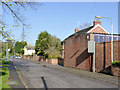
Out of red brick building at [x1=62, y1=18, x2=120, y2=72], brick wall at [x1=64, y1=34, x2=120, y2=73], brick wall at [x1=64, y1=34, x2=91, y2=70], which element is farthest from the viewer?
brick wall at [x1=64, y1=34, x2=91, y2=70]

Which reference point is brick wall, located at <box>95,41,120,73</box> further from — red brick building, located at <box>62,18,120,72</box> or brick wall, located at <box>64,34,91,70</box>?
brick wall, located at <box>64,34,91,70</box>

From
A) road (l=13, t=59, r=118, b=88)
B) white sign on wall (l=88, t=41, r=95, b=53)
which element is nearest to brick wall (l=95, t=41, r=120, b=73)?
white sign on wall (l=88, t=41, r=95, b=53)

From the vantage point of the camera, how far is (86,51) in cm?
2236

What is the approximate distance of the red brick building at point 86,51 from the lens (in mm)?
18353

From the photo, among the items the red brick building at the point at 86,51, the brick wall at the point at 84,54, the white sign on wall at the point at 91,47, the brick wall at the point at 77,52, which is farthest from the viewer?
the brick wall at the point at 77,52

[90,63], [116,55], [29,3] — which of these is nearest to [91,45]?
[90,63]

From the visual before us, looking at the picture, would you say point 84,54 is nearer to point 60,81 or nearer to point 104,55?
point 104,55

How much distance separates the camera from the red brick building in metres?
18.4

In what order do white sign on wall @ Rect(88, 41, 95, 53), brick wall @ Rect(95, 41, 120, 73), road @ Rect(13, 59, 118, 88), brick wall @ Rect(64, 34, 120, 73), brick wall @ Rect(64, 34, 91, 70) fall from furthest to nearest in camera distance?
brick wall @ Rect(64, 34, 91, 70) → white sign on wall @ Rect(88, 41, 95, 53) → brick wall @ Rect(64, 34, 120, 73) → brick wall @ Rect(95, 41, 120, 73) → road @ Rect(13, 59, 118, 88)

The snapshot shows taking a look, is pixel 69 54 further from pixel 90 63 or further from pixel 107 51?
pixel 107 51

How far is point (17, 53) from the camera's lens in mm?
105812

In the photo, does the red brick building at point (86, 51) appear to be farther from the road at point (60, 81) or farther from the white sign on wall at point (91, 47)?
the road at point (60, 81)

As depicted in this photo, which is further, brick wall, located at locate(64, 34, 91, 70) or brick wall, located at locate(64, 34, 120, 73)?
brick wall, located at locate(64, 34, 91, 70)

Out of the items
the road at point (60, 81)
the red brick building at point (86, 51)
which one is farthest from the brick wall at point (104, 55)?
the road at point (60, 81)
